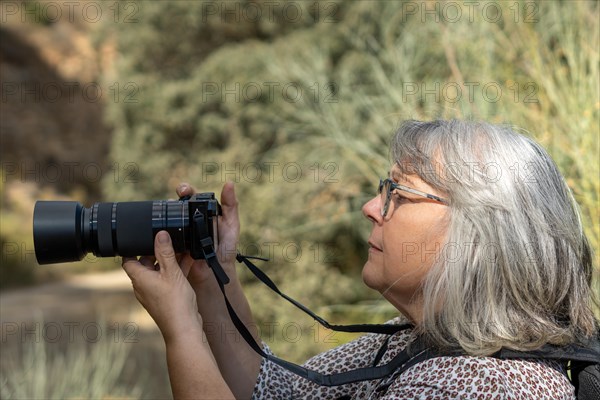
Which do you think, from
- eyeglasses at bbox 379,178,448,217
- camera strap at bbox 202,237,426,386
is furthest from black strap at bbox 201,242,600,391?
eyeglasses at bbox 379,178,448,217

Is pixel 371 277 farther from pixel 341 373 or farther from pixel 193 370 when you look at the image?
pixel 193 370

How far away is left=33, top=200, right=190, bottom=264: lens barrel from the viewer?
1.59 meters

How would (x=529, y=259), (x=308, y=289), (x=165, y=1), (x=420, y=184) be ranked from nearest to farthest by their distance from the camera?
(x=529, y=259)
(x=420, y=184)
(x=308, y=289)
(x=165, y=1)

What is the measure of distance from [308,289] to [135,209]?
13.8 feet

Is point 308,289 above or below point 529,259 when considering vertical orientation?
below

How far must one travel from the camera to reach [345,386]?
1.77 m

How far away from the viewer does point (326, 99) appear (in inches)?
219

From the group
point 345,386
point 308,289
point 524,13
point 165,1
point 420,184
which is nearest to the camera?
point 420,184

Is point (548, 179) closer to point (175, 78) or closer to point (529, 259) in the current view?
point (529, 259)

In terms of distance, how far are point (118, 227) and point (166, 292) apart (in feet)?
0.80

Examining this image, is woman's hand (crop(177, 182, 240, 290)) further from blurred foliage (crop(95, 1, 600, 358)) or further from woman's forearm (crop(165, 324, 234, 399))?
blurred foliage (crop(95, 1, 600, 358))

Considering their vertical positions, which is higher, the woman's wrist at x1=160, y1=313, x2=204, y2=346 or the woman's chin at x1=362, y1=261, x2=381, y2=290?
the woman's chin at x1=362, y1=261, x2=381, y2=290

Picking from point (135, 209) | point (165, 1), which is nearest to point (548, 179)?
point (135, 209)

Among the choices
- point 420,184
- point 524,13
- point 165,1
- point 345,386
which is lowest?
point 345,386
